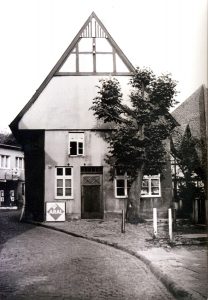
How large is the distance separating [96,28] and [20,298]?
443 cm

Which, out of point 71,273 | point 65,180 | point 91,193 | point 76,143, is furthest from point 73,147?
point 71,273

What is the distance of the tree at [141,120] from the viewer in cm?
677

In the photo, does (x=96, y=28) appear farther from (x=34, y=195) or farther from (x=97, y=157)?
(x=97, y=157)

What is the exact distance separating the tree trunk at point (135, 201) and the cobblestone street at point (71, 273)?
794mm

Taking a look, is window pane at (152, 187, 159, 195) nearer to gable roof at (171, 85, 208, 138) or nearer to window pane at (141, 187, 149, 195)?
window pane at (141, 187, 149, 195)

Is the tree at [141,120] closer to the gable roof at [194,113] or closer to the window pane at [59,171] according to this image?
the gable roof at [194,113]

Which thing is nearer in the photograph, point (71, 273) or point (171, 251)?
point (71, 273)

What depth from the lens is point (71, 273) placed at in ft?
17.8

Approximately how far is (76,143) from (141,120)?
16.2ft

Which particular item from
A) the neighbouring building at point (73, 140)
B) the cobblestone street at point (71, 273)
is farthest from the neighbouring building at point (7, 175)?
the cobblestone street at point (71, 273)

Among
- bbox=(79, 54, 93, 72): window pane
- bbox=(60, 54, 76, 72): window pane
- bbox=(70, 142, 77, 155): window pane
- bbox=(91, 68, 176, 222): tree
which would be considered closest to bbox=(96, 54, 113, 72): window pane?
bbox=(79, 54, 93, 72): window pane

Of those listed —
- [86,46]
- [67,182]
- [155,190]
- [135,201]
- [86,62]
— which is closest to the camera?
[155,190]

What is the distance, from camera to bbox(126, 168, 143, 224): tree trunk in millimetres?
7475

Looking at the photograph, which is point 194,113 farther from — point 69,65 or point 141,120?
point 69,65
